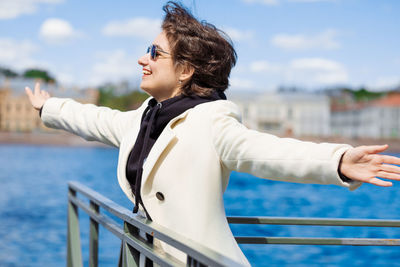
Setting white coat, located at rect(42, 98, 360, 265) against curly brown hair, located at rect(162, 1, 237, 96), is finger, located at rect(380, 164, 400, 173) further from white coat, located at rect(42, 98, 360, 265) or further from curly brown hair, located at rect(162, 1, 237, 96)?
curly brown hair, located at rect(162, 1, 237, 96)

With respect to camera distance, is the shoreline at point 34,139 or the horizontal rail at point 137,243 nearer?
the horizontal rail at point 137,243

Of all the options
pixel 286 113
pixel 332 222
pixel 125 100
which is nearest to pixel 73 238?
pixel 332 222

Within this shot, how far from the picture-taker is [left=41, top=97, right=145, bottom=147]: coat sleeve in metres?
2.21

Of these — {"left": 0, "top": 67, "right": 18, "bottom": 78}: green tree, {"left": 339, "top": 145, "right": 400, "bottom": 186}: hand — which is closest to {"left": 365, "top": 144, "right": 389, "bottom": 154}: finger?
{"left": 339, "top": 145, "right": 400, "bottom": 186}: hand

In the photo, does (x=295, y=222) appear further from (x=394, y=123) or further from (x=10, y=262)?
(x=394, y=123)

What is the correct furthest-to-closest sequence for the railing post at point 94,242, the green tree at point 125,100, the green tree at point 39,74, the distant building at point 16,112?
the green tree at point 39,74 < the distant building at point 16,112 < the green tree at point 125,100 < the railing post at point 94,242

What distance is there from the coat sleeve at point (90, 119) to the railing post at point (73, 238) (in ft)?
2.01

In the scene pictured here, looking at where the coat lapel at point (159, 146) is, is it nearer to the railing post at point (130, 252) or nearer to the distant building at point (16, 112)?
the railing post at point (130, 252)

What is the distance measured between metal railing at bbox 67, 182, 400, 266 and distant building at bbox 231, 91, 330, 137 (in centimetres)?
7341

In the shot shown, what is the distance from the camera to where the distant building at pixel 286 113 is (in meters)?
77.1

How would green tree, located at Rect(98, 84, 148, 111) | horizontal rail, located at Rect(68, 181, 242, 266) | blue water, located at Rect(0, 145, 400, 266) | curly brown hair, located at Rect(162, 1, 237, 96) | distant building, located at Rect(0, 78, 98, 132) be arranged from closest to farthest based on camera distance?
horizontal rail, located at Rect(68, 181, 242, 266) → curly brown hair, located at Rect(162, 1, 237, 96) → blue water, located at Rect(0, 145, 400, 266) → green tree, located at Rect(98, 84, 148, 111) → distant building, located at Rect(0, 78, 98, 132)

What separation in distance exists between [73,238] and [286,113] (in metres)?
75.4

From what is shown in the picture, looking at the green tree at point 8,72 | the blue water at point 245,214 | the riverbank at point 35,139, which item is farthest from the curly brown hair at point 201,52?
the green tree at point 8,72

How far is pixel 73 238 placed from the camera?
3010 mm
